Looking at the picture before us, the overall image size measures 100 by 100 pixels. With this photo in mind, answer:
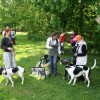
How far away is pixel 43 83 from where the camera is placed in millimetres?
11695

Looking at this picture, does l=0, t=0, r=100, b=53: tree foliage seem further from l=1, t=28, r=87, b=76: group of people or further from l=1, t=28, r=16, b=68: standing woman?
l=1, t=28, r=16, b=68: standing woman

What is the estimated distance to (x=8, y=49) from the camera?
1180 centimetres

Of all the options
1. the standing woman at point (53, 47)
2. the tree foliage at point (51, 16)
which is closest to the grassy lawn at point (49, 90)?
the standing woman at point (53, 47)

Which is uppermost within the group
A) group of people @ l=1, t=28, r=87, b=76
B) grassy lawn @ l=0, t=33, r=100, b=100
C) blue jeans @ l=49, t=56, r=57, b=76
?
group of people @ l=1, t=28, r=87, b=76

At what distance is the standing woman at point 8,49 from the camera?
38.6 feet

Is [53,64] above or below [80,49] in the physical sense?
below

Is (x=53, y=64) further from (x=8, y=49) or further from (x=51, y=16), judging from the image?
(x=51, y=16)

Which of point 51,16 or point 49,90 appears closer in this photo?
point 49,90

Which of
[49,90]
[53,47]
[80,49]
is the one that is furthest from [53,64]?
[49,90]

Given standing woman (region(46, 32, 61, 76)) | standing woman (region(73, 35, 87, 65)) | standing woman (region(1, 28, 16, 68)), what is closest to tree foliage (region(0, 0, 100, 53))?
standing woman (region(73, 35, 87, 65))

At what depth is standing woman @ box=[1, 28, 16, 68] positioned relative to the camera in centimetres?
1176

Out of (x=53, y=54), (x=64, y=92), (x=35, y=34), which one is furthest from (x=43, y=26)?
(x=64, y=92)

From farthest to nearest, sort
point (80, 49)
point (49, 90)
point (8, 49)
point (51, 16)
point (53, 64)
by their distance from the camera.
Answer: point (51, 16) → point (53, 64) → point (8, 49) → point (80, 49) → point (49, 90)

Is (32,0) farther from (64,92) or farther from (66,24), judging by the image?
(64,92)
